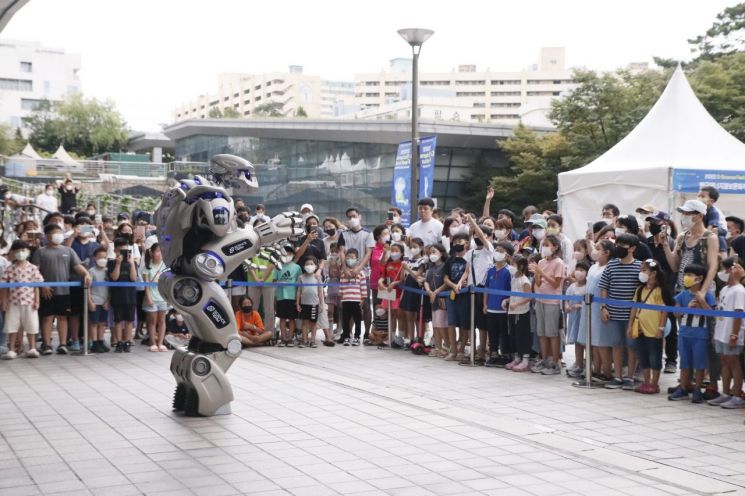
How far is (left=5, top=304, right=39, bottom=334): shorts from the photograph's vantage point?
13.3m

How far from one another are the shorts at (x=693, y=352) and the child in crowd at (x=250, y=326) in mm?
7222

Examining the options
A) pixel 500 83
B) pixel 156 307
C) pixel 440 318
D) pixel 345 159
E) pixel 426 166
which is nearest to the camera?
pixel 440 318

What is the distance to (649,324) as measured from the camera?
1036 centimetres

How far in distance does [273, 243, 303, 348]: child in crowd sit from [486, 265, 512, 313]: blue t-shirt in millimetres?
3781

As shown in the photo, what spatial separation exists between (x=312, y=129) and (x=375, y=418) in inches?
1524

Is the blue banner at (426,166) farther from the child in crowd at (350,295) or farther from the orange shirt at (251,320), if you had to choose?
the orange shirt at (251,320)

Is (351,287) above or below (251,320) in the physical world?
above

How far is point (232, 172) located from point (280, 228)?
80cm

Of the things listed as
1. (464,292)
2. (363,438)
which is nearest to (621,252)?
(464,292)

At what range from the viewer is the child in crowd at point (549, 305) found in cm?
1184

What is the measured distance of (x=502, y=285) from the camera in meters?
12.6

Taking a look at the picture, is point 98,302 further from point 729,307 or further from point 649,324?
point 729,307

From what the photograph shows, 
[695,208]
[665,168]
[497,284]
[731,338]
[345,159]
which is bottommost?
[731,338]

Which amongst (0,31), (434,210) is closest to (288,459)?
(0,31)
